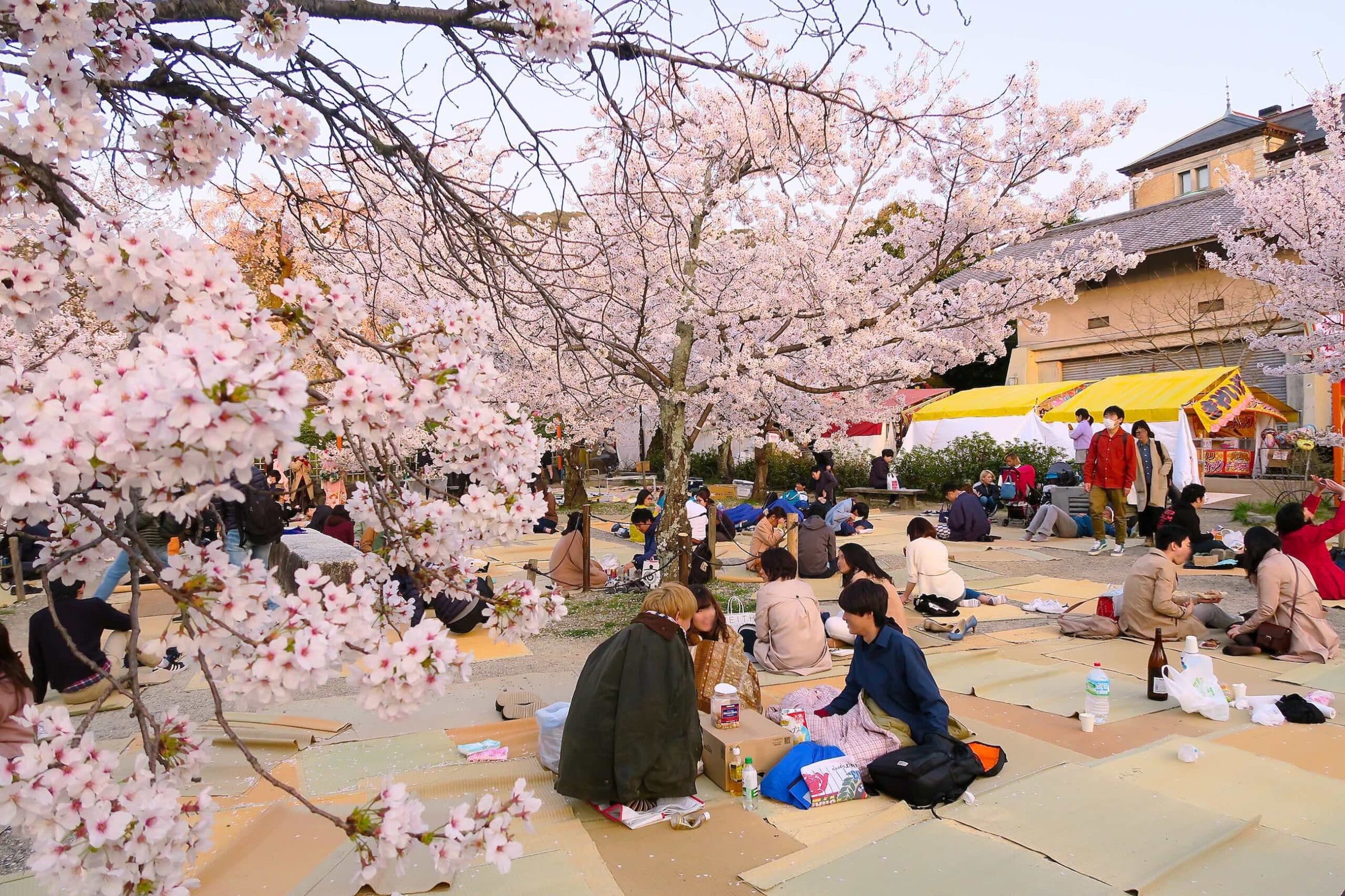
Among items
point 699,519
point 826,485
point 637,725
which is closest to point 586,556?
point 699,519

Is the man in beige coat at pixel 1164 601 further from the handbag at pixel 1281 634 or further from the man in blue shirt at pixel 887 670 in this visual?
the man in blue shirt at pixel 887 670

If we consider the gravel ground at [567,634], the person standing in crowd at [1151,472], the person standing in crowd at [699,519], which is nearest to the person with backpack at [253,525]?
the gravel ground at [567,634]

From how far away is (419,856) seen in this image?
3.45 meters

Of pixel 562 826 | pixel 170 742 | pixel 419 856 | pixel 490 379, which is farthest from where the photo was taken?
pixel 562 826

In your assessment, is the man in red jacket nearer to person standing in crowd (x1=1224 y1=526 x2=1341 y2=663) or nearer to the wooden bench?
person standing in crowd (x1=1224 y1=526 x2=1341 y2=663)

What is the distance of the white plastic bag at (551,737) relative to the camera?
441 centimetres

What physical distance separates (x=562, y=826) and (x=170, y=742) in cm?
218

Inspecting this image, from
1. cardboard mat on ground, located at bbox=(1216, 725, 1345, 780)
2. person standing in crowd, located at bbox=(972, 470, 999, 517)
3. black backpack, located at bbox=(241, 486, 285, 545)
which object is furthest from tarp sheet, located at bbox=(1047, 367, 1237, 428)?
black backpack, located at bbox=(241, 486, 285, 545)

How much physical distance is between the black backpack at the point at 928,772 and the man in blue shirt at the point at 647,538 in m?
4.86

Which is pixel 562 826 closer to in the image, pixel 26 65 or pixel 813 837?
pixel 813 837

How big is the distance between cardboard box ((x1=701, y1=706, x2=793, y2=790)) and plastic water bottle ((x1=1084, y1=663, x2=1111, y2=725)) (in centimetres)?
192

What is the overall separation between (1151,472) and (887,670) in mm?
8652

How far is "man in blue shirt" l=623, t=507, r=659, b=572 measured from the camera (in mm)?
9484

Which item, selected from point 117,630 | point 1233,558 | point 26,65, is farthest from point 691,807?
point 1233,558
